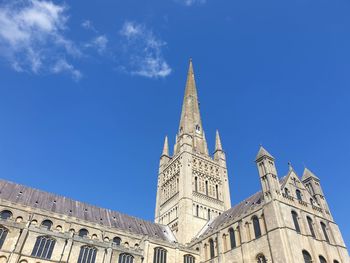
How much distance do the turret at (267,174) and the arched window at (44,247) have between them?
2901cm

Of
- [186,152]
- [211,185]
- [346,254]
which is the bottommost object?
[346,254]

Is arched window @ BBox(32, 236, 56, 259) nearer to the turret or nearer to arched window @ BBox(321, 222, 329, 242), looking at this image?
the turret

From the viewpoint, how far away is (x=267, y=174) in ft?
138

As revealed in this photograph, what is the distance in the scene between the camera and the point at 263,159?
44.1m

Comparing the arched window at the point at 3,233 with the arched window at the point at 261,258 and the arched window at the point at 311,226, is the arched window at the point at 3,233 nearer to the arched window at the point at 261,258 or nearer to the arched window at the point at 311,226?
the arched window at the point at 261,258

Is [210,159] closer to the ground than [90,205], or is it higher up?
higher up

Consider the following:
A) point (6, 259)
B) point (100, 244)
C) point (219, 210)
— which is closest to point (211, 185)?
point (219, 210)

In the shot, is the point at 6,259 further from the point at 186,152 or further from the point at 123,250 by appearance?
the point at 186,152

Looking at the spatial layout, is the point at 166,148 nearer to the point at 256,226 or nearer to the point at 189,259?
the point at 189,259

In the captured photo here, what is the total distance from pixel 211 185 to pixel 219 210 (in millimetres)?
6019

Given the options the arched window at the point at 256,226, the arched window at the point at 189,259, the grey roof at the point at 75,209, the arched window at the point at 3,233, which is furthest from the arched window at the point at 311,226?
the arched window at the point at 3,233

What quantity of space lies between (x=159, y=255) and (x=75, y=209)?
16.3 meters

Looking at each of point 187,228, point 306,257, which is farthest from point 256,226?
point 187,228

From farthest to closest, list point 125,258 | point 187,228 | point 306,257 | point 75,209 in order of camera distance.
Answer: point 187,228, point 75,209, point 125,258, point 306,257
